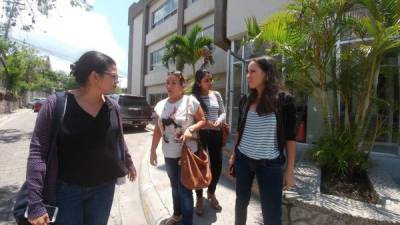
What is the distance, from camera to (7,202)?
16.3 ft

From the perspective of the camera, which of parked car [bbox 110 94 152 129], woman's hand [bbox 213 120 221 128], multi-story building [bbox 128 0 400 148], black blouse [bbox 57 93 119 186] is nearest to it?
black blouse [bbox 57 93 119 186]

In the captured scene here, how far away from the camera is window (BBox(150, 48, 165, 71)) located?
995 inches

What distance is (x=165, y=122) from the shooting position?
3.42 m

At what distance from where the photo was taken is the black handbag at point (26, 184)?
6.43 feet

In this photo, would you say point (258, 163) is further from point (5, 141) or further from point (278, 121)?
point (5, 141)

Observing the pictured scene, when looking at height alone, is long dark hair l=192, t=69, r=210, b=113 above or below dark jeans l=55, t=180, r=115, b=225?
above

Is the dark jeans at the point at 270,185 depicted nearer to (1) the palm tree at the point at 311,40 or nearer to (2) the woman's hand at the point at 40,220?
(2) the woman's hand at the point at 40,220

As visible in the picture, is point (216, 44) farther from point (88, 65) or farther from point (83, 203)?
point (83, 203)

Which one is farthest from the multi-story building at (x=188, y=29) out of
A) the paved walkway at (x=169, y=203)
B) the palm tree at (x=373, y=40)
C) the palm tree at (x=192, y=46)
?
the paved walkway at (x=169, y=203)

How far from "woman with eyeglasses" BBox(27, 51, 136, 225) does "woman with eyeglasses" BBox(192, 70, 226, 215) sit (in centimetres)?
167

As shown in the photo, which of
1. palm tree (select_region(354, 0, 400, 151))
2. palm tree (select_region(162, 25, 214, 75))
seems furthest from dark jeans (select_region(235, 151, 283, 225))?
palm tree (select_region(162, 25, 214, 75))

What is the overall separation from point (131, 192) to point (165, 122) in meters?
2.76

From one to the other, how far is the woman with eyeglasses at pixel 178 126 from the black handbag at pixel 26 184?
4.40ft

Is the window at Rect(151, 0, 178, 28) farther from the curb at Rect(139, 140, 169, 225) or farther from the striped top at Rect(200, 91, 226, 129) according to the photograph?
the striped top at Rect(200, 91, 226, 129)
